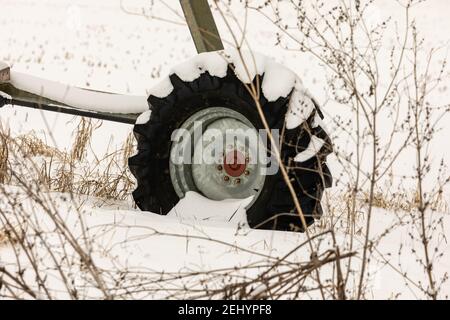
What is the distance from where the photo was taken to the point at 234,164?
11.6 feet

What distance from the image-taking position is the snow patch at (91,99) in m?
3.99

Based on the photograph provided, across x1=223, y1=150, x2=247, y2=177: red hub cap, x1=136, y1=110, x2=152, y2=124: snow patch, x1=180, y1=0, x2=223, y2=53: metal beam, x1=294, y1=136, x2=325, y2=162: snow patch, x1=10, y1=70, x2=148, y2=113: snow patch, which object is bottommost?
x1=294, y1=136, x2=325, y2=162: snow patch

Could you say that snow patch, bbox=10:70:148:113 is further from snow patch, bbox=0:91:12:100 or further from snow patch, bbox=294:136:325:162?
snow patch, bbox=294:136:325:162

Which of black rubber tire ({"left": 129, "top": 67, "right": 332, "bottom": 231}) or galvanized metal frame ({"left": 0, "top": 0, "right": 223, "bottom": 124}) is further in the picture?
galvanized metal frame ({"left": 0, "top": 0, "right": 223, "bottom": 124})

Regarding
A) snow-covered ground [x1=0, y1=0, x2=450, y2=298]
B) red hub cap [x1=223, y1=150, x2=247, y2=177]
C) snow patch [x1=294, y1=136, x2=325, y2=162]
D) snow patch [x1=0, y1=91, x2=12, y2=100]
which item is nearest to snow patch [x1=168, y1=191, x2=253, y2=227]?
snow-covered ground [x1=0, y1=0, x2=450, y2=298]

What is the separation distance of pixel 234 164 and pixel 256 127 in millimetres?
234

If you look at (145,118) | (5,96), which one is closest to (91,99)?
(5,96)

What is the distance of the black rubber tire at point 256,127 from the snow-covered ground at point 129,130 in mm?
116

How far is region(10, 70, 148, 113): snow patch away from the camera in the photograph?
399 centimetres

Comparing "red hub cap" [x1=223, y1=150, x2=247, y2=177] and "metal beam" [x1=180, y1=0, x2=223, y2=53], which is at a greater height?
"metal beam" [x1=180, y1=0, x2=223, y2=53]

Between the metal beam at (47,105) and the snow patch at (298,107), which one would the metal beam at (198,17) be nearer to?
the metal beam at (47,105)

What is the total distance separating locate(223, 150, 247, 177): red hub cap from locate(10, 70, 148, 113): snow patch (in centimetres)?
66

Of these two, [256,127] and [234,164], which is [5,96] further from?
[256,127]
